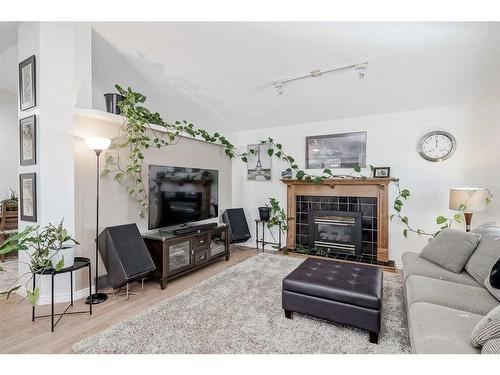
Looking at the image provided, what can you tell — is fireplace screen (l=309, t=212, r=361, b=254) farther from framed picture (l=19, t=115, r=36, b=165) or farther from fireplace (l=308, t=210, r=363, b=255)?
framed picture (l=19, t=115, r=36, b=165)

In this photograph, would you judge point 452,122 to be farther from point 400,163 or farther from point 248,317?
point 248,317

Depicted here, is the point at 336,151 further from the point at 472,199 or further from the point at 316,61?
the point at 472,199

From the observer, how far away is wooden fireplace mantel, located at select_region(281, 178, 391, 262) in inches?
153

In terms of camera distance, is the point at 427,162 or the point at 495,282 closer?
the point at 495,282

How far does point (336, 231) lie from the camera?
14.3 feet

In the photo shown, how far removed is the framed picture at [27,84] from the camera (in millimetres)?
2562

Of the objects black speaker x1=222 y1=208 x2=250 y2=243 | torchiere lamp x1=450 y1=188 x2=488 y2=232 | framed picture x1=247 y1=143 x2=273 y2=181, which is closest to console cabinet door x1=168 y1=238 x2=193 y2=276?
black speaker x1=222 y1=208 x2=250 y2=243

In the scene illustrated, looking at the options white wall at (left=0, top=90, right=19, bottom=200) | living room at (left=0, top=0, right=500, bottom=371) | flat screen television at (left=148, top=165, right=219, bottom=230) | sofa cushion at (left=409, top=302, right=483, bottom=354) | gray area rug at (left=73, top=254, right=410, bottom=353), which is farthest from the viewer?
white wall at (left=0, top=90, right=19, bottom=200)

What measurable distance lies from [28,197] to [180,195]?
1.63 metres

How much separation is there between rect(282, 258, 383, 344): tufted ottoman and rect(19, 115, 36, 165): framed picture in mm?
2828

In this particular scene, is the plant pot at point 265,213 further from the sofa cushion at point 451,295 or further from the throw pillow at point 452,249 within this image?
the sofa cushion at point 451,295

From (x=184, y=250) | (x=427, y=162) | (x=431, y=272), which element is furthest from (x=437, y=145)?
(x=184, y=250)
